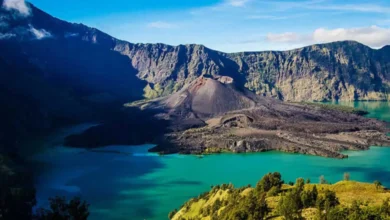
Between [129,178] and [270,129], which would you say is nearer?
[129,178]

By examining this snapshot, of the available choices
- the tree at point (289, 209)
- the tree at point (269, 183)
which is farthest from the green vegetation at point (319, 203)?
the tree at point (269, 183)

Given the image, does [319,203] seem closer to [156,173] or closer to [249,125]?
[156,173]

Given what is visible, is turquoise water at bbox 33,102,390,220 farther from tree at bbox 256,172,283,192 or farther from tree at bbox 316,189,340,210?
tree at bbox 316,189,340,210

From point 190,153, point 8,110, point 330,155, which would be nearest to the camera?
point 330,155

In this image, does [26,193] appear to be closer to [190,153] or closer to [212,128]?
[190,153]

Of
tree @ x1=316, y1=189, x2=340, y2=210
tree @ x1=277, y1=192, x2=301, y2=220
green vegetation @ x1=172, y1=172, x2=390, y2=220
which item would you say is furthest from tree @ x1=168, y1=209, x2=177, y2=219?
tree @ x1=316, y1=189, x2=340, y2=210

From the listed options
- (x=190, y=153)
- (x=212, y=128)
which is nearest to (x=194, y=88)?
(x=212, y=128)

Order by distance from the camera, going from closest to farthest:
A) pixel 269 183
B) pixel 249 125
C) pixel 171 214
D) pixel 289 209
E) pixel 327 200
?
1. pixel 327 200
2. pixel 289 209
3. pixel 269 183
4. pixel 171 214
5. pixel 249 125

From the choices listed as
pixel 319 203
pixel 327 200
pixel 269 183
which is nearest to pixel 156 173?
pixel 269 183

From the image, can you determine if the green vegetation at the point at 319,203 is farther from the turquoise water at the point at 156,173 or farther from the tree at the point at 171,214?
the turquoise water at the point at 156,173
